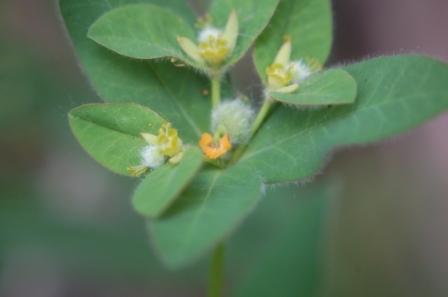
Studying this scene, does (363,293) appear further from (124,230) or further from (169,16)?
(169,16)

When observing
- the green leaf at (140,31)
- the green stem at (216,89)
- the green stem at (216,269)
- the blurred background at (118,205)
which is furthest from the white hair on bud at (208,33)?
the blurred background at (118,205)

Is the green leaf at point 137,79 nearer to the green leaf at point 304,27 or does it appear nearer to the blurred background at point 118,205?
the green leaf at point 304,27

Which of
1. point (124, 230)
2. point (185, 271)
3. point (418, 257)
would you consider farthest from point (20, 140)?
point (418, 257)

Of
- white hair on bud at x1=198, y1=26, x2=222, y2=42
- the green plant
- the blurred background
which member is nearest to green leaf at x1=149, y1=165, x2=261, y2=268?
the green plant

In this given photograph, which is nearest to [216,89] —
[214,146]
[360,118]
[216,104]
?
[216,104]

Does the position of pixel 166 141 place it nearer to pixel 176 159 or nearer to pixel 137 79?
pixel 176 159

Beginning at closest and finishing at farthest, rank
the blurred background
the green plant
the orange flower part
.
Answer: the green plant
the orange flower part
the blurred background

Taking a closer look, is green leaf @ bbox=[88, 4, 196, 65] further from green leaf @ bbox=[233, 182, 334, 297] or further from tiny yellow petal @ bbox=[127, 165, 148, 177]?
green leaf @ bbox=[233, 182, 334, 297]

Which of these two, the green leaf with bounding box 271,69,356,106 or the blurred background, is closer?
the green leaf with bounding box 271,69,356,106
